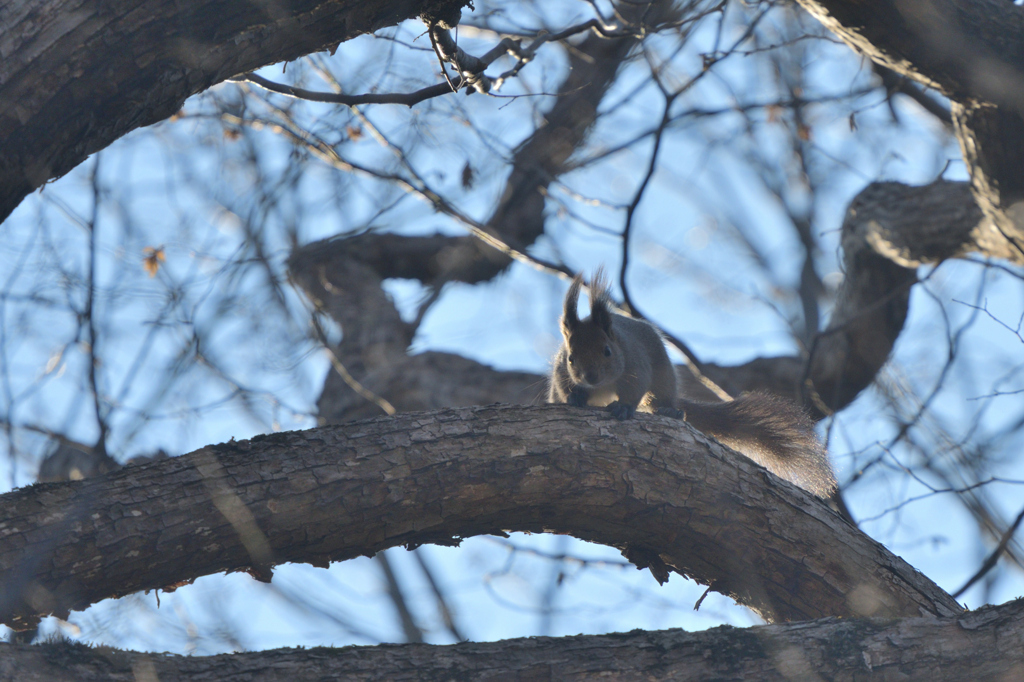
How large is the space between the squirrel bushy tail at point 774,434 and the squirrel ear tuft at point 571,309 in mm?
730

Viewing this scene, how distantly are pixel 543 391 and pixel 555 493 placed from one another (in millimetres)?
2748

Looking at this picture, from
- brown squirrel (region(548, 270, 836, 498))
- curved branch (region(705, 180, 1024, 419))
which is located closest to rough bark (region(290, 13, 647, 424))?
brown squirrel (region(548, 270, 836, 498))

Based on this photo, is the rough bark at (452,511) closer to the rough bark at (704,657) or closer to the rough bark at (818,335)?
the rough bark at (704,657)

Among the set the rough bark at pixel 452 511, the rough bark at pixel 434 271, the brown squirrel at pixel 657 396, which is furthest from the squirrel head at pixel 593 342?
the rough bark at pixel 452 511

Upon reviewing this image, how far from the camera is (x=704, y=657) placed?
7.91 feet

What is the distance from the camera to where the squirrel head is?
13.8 ft

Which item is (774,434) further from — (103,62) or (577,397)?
(103,62)

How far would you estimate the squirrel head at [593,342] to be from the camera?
420cm

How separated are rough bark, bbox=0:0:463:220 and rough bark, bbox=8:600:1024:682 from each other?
1516mm

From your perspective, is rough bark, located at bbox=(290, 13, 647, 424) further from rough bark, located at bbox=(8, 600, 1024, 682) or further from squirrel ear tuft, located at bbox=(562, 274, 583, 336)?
rough bark, located at bbox=(8, 600, 1024, 682)

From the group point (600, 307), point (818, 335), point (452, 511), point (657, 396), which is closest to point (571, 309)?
point (600, 307)

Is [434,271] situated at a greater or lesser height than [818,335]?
greater

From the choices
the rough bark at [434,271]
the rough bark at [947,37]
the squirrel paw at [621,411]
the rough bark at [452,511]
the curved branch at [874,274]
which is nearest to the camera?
the rough bark at [452,511]

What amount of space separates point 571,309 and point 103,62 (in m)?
2.52
